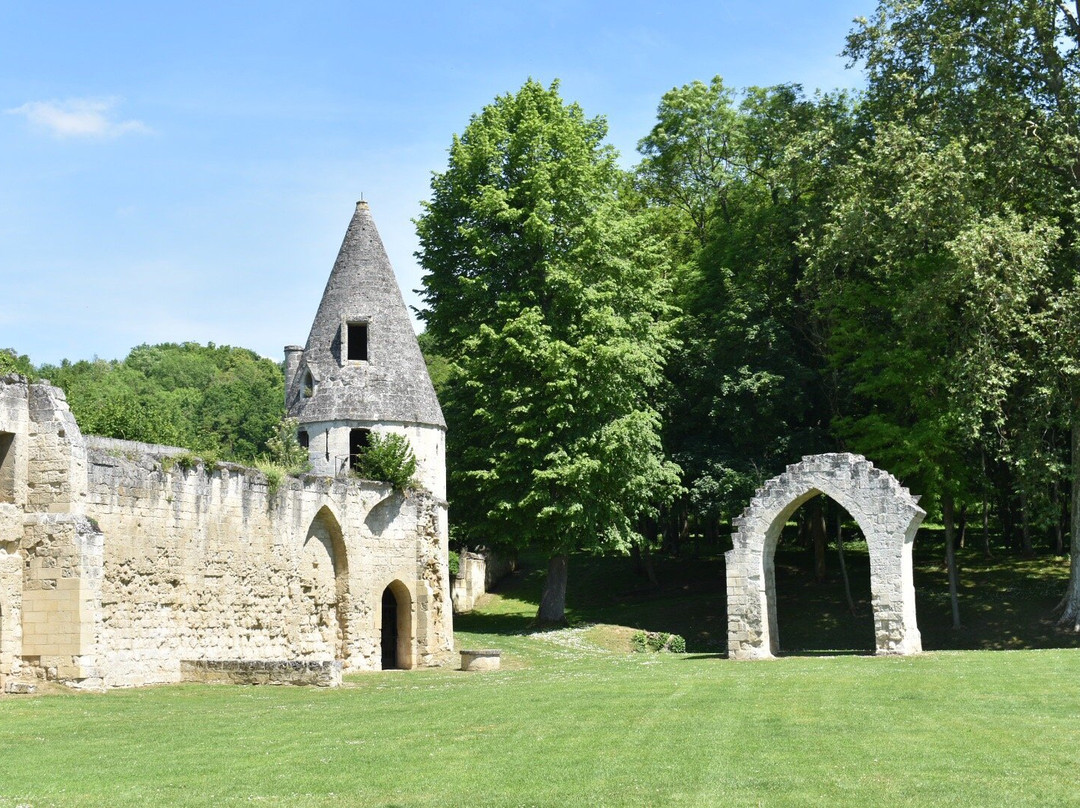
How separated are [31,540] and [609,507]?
16.6 metres

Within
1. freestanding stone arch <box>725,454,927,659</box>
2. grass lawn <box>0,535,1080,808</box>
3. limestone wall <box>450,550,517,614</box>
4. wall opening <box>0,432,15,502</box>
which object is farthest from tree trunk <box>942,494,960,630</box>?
wall opening <box>0,432,15,502</box>

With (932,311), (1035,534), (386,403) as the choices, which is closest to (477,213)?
(386,403)

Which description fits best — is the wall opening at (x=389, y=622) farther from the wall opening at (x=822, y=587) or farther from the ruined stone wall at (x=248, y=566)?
the wall opening at (x=822, y=587)

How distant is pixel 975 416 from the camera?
27.7m

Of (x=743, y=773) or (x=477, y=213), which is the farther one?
(x=477, y=213)

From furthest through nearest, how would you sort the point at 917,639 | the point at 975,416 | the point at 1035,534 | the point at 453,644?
the point at 1035,534
the point at 453,644
the point at 975,416
the point at 917,639

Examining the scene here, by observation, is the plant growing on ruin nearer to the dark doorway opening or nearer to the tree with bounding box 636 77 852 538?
the dark doorway opening

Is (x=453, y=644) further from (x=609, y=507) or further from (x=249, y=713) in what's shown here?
(x=249, y=713)

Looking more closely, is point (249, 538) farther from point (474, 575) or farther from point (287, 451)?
point (474, 575)

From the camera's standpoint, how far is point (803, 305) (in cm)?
3631

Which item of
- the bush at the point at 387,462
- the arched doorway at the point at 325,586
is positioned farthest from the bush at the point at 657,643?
the arched doorway at the point at 325,586

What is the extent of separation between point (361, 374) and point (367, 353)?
1.87 feet

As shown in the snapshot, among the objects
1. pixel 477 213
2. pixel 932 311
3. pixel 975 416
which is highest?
pixel 477 213

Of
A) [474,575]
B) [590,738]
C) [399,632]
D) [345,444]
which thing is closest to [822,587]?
[474,575]
